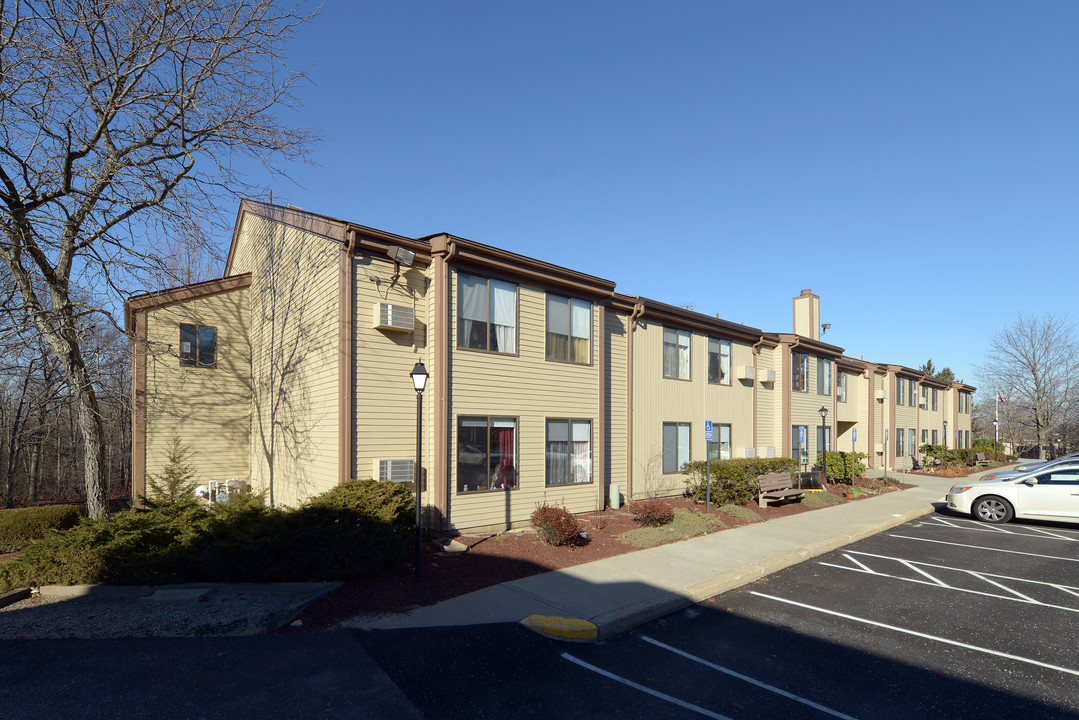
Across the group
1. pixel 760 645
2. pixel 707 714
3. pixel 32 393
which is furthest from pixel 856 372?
pixel 32 393

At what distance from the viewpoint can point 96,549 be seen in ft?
27.0

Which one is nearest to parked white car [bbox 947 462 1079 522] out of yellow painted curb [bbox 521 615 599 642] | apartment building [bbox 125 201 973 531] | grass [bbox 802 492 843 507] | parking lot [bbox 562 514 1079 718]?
grass [bbox 802 492 843 507]

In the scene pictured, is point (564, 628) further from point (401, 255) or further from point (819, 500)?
point (819, 500)

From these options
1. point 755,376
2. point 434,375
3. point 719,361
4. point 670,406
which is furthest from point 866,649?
point 755,376

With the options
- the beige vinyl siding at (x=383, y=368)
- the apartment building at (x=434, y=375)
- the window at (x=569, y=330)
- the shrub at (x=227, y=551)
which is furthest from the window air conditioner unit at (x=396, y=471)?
the window at (x=569, y=330)

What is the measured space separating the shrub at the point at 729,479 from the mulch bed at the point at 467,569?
1.91m

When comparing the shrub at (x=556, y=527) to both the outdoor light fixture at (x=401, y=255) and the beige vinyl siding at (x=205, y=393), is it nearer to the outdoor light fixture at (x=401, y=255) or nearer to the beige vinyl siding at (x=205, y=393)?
the outdoor light fixture at (x=401, y=255)

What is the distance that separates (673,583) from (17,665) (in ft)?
25.4

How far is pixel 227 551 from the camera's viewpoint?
8.10 metres

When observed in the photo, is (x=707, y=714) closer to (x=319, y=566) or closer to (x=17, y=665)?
(x=319, y=566)

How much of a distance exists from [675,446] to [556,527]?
7.57 metres

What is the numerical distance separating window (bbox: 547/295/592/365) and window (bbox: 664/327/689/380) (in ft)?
13.0

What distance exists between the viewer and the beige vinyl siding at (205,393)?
48.5 feet

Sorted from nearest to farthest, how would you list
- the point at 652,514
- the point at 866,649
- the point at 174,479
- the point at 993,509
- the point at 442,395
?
the point at 866,649, the point at 442,395, the point at 652,514, the point at 174,479, the point at 993,509
